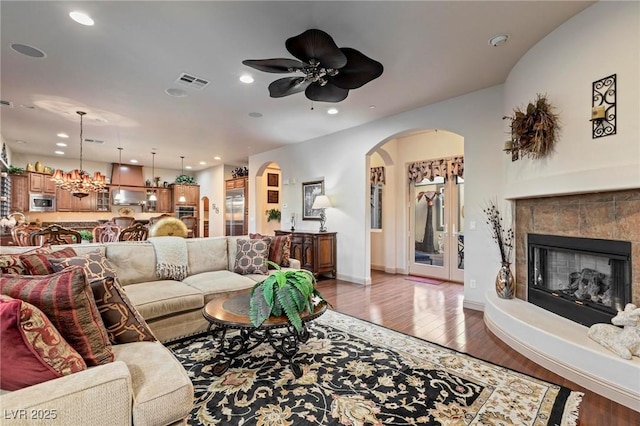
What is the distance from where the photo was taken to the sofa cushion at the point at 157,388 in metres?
1.29

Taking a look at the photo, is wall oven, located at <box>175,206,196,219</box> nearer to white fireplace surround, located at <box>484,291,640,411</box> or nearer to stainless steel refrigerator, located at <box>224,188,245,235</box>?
stainless steel refrigerator, located at <box>224,188,245,235</box>

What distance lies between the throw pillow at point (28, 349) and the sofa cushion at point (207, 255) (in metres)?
2.56

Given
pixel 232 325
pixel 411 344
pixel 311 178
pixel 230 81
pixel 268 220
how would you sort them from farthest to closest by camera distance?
pixel 268 220
pixel 311 178
pixel 230 81
pixel 411 344
pixel 232 325

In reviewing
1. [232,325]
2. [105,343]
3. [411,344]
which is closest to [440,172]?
[411,344]

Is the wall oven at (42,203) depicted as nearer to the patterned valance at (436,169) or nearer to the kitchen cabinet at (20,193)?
the kitchen cabinet at (20,193)

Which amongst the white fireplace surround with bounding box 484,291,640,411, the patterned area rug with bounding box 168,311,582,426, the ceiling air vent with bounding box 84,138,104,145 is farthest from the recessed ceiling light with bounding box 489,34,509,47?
the ceiling air vent with bounding box 84,138,104,145

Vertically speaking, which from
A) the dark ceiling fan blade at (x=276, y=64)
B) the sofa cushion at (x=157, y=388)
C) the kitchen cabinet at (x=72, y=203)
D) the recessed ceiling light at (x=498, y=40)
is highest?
the recessed ceiling light at (x=498, y=40)

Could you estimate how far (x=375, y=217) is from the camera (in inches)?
282

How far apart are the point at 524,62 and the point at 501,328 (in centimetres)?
277

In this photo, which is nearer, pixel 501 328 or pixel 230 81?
pixel 501 328

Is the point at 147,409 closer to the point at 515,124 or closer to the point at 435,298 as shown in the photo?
the point at 515,124

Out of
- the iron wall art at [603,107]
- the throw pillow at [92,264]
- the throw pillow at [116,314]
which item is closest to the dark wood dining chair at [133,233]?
the throw pillow at [92,264]

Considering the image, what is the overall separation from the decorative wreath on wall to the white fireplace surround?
5.08ft

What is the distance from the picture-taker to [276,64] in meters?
2.55
